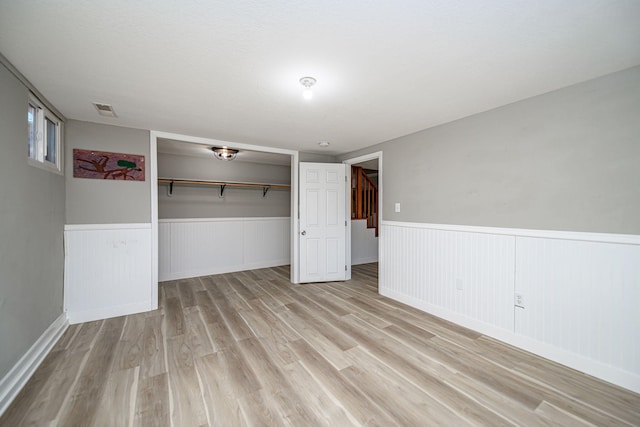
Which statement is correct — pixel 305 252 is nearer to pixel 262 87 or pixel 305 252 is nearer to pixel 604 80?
pixel 262 87

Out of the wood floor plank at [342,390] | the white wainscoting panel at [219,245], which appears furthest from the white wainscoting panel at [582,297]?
the white wainscoting panel at [219,245]

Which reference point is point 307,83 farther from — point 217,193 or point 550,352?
point 217,193

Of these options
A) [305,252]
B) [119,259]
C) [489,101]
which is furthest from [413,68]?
[119,259]

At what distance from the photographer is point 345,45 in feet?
5.26

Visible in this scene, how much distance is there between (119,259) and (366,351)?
3126mm

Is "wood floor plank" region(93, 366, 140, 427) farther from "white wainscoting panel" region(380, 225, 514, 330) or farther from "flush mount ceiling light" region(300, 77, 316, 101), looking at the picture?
"white wainscoting panel" region(380, 225, 514, 330)

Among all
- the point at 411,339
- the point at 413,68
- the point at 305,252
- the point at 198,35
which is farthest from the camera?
the point at 305,252

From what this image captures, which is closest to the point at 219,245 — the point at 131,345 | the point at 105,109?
the point at 131,345

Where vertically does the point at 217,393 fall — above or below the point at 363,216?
below

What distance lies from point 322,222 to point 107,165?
310 centimetres

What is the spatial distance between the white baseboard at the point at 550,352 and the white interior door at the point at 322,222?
1.79 metres

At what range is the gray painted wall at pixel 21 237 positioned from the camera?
1776mm

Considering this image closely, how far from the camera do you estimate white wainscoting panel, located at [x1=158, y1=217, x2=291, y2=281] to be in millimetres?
4723

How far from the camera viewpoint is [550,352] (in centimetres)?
223
